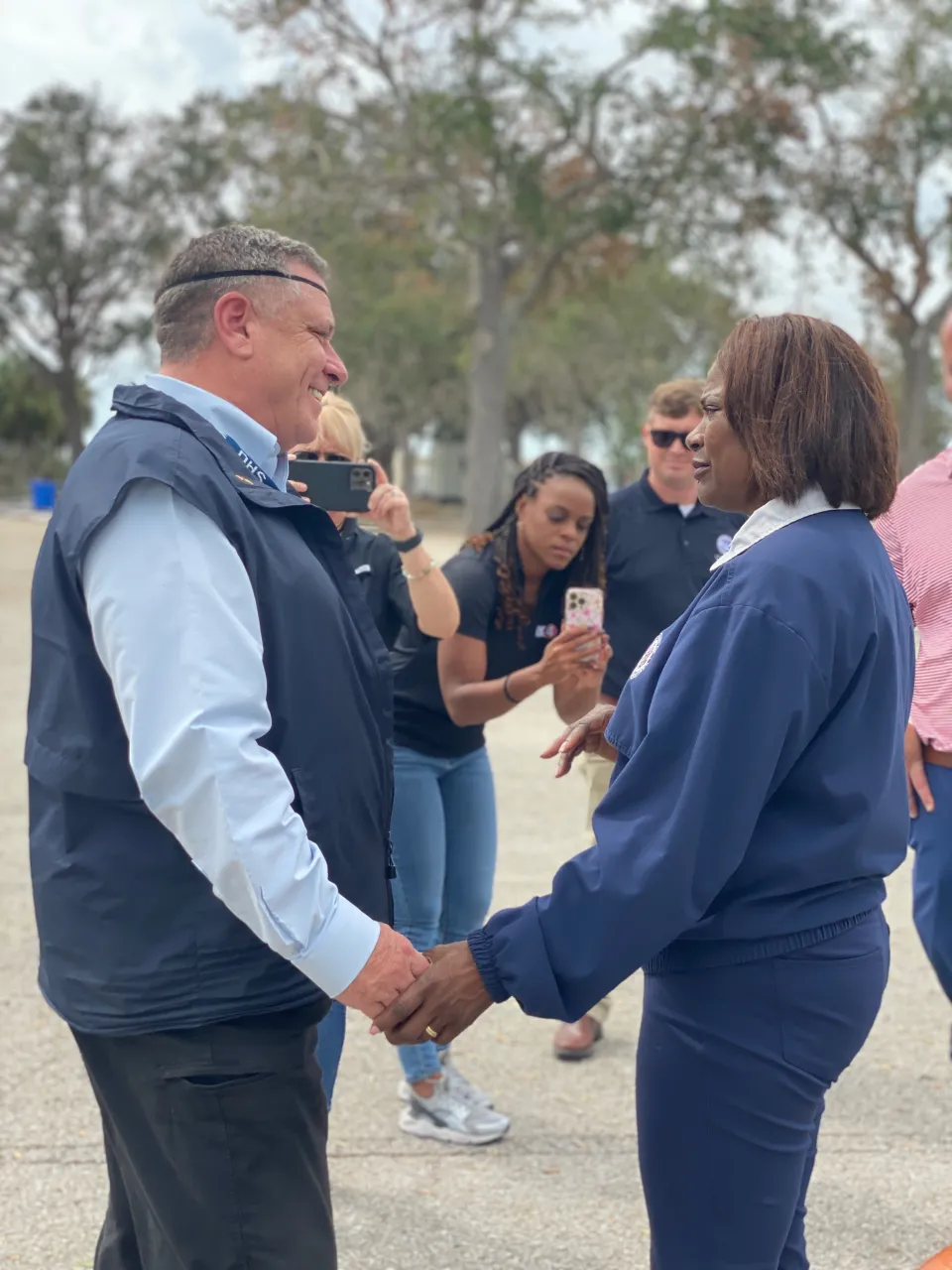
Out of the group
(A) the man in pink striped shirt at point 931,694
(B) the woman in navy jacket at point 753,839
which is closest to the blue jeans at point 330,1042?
(B) the woman in navy jacket at point 753,839

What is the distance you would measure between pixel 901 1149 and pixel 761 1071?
2202mm

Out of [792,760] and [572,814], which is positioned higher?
[792,760]

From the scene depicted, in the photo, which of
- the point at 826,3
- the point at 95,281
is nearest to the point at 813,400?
the point at 826,3

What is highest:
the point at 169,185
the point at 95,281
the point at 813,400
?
the point at 169,185

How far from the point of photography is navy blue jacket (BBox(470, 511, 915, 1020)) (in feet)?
6.46

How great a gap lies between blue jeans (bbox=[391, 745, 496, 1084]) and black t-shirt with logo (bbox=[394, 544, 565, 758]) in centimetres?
5

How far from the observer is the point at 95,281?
48.9m

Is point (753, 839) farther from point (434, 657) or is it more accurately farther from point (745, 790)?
point (434, 657)

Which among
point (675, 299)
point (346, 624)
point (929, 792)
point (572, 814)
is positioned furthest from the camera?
point (675, 299)

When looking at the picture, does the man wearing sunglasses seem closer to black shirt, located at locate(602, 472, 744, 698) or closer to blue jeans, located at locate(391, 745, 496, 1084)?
black shirt, located at locate(602, 472, 744, 698)

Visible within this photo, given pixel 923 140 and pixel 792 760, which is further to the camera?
pixel 923 140

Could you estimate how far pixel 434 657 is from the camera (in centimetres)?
421

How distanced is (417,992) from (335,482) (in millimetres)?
1574

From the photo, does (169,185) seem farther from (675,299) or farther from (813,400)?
(813,400)
